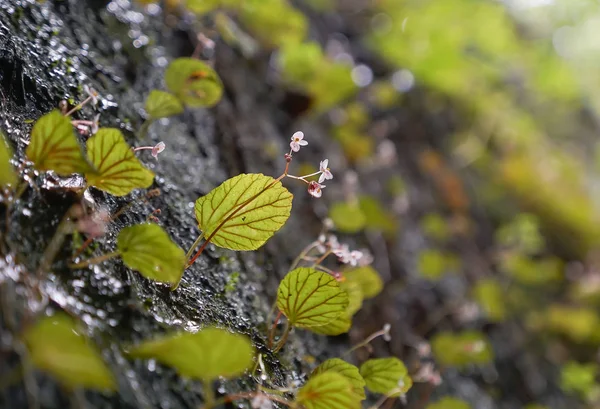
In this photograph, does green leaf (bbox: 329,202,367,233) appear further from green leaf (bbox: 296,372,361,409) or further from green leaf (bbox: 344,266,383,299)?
green leaf (bbox: 296,372,361,409)

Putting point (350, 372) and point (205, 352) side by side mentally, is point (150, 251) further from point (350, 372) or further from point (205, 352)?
point (350, 372)

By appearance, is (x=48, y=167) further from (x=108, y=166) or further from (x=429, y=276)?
(x=429, y=276)

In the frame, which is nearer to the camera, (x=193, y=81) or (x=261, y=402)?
(x=261, y=402)

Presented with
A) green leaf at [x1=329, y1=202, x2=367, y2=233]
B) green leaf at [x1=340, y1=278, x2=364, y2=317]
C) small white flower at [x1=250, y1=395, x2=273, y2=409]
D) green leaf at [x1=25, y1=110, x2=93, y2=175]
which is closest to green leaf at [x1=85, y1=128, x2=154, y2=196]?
green leaf at [x1=25, y1=110, x2=93, y2=175]

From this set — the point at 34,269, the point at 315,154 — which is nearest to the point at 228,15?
the point at 315,154

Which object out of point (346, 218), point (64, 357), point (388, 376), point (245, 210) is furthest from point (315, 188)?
point (346, 218)

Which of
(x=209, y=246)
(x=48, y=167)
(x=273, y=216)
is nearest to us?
(x=48, y=167)
